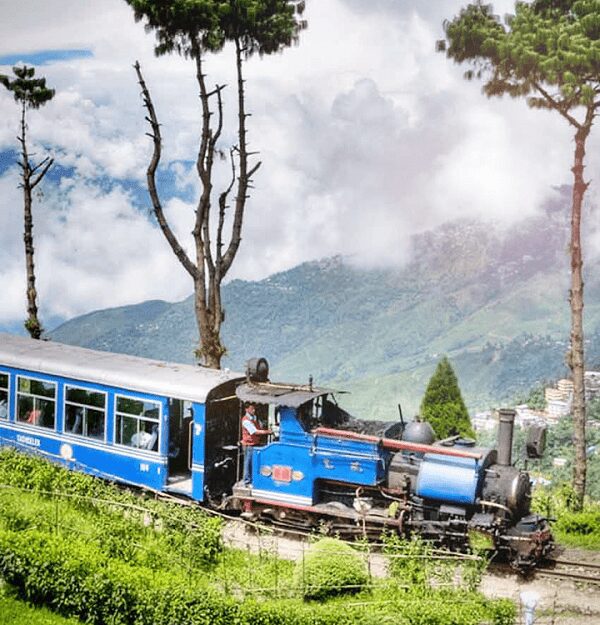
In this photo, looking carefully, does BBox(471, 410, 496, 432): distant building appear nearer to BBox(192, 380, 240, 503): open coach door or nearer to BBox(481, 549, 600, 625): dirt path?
BBox(192, 380, 240, 503): open coach door

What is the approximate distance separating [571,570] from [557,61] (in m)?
9.17

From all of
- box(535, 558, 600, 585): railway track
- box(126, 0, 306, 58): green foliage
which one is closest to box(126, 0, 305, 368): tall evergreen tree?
box(126, 0, 306, 58): green foliage

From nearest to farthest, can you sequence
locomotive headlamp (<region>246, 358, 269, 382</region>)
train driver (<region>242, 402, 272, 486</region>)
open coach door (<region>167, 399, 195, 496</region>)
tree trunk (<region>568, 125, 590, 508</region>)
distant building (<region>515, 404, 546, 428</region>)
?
train driver (<region>242, 402, 272, 486</region>), open coach door (<region>167, 399, 195, 496</region>), locomotive headlamp (<region>246, 358, 269, 382</region>), tree trunk (<region>568, 125, 590, 508</region>), distant building (<region>515, 404, 546, 428</region>)

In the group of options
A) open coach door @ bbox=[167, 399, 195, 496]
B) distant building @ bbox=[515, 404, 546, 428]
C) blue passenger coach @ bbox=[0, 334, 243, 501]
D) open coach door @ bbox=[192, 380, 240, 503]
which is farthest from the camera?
distant building @ bbox=[515, 404, 546, 428]

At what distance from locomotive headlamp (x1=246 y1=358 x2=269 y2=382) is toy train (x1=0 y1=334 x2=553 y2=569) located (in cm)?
3

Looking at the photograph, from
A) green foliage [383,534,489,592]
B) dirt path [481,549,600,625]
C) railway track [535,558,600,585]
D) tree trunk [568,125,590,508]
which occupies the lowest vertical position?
dirt path [481,549,600,625]

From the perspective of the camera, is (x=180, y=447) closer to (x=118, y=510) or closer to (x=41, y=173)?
(x=118, y=510)

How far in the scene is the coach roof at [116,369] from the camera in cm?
1435

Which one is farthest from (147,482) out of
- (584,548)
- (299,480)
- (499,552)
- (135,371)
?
(584,548)

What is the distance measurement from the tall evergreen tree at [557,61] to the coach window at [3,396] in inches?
444

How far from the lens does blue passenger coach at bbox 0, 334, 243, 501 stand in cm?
1430

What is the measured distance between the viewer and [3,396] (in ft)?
55.0

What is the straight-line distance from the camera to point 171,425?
15047mm

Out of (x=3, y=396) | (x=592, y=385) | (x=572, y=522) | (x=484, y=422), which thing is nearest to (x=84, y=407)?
(x=3, y=396)
